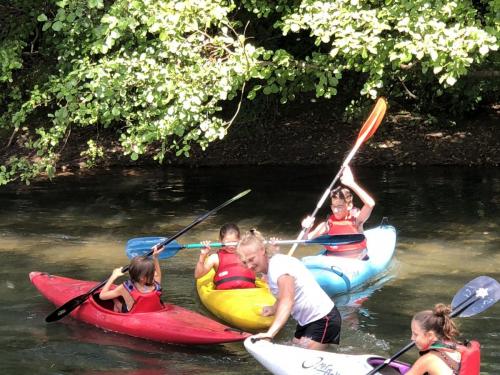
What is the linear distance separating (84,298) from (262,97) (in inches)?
360

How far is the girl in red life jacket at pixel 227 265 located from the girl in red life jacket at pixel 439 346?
8.53 feet

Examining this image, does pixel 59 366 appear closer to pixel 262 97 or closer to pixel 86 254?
pixel 86 254

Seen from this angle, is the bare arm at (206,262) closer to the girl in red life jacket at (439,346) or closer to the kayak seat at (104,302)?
the kayak seat at (104,302)

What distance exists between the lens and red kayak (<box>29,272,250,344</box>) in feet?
17.4

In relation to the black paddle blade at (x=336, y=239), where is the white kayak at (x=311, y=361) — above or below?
below

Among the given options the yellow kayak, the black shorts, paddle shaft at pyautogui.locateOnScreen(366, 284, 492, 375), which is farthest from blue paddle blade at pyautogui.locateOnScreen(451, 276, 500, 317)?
the yellow kayak

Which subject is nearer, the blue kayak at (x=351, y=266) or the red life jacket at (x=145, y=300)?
the red life jacket at (x=145, y=300)

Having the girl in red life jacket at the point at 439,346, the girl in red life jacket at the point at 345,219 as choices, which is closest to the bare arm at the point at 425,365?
the girl in red life jacket at the point at 439,346

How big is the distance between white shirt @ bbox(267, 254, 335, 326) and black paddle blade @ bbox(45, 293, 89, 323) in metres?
2.13

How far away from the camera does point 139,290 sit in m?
5.69

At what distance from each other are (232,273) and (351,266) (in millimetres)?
1247

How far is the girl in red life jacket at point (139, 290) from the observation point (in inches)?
218

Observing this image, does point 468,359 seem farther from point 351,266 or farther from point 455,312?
point 351,266

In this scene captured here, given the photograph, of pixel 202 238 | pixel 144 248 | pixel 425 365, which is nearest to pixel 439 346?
pixel 425 365
